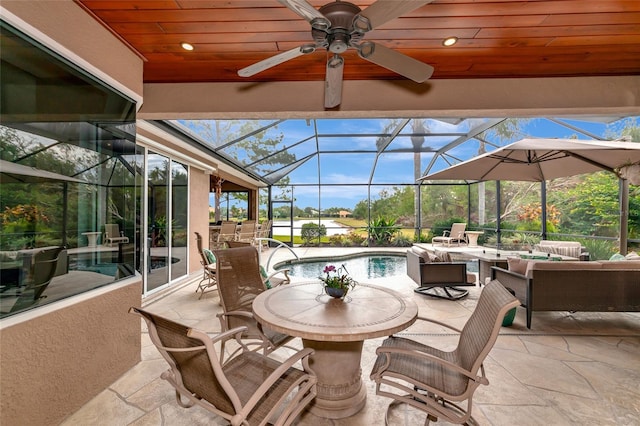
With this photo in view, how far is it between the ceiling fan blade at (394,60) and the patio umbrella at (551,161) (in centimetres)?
284

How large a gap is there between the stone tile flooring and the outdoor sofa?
341 mm

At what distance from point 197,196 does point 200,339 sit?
6.05 m

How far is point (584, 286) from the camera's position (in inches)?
131

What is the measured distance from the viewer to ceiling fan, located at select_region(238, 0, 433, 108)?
1422mm

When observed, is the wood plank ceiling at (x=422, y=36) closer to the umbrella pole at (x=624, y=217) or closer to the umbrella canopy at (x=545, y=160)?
the umbrella canopy at (x=545, y=160)

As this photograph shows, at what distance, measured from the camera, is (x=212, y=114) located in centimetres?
318

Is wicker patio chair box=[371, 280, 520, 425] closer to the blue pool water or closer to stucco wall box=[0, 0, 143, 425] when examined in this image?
stucco wall box=[0, 0, 143, 425]

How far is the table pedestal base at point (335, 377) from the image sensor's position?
1948 mm

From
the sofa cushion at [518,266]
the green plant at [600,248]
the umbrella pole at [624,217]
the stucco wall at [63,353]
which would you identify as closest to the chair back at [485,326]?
the sofa cushion at [518,266]

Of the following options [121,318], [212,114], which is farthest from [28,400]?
[212,114]

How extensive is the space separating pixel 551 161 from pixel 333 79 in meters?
5.13

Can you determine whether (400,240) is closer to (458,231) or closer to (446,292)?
(458,231)

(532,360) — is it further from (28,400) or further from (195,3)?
(195,3)

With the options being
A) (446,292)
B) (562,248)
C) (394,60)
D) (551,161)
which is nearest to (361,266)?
(446,292)
